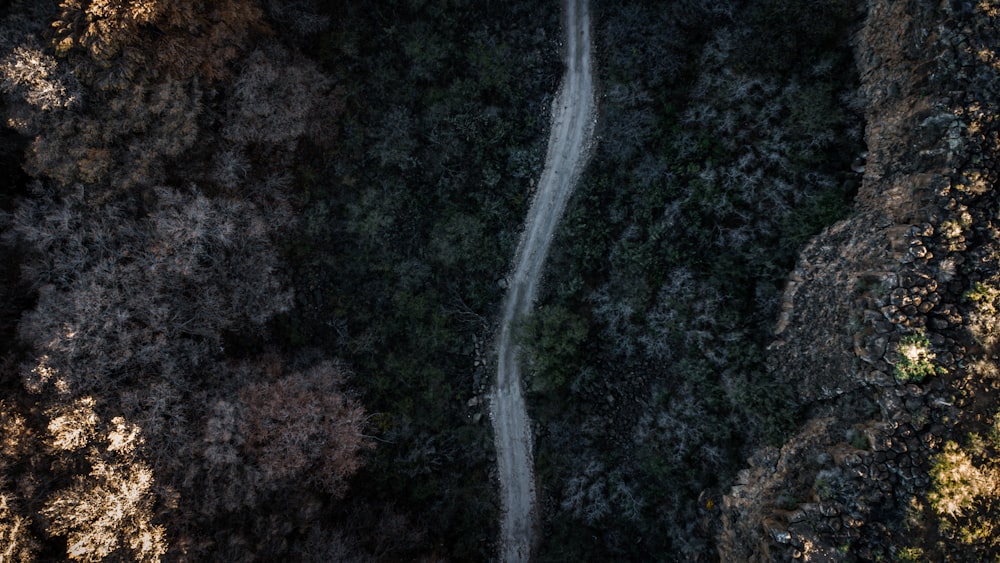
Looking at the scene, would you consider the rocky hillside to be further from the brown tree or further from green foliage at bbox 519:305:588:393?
the brown tree

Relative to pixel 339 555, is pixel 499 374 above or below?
above

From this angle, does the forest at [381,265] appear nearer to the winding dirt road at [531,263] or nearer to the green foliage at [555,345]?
the green foliage at [555,345]

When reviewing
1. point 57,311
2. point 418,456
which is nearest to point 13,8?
point 57,311

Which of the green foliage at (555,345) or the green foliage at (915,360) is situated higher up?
the green foliage at (555,345)

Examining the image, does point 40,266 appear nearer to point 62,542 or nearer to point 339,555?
point 62,542

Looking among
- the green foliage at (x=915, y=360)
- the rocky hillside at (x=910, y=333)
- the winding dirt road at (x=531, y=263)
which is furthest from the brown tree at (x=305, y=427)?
the green foliage at (x=915, y=360)
